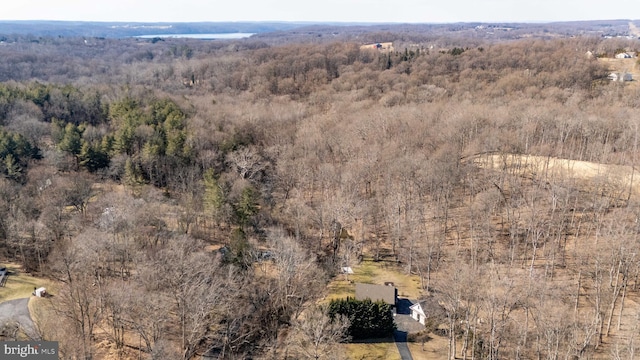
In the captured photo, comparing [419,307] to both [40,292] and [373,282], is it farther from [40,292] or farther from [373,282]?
[40,292]

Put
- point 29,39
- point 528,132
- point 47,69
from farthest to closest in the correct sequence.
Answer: point 29,39
point 47,69
point 528,132

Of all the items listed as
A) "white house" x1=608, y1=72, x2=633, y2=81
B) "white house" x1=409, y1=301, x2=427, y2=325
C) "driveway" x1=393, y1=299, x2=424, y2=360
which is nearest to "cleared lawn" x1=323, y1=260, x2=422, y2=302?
"driveway" x1=393, y1=299, x2=424, y2=360

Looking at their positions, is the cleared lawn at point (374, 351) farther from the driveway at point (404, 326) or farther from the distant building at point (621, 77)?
the distant building at point (621, 77)

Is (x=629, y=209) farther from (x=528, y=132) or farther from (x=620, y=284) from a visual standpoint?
(x=528, y=132)

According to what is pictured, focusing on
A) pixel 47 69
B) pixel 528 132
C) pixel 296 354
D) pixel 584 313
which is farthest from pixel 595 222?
pixel 47 69

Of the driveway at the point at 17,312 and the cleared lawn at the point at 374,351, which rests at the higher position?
the driveway at the point at 17,312

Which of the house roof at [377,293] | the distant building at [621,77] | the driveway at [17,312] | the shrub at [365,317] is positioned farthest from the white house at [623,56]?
the driveway at [17,312]
